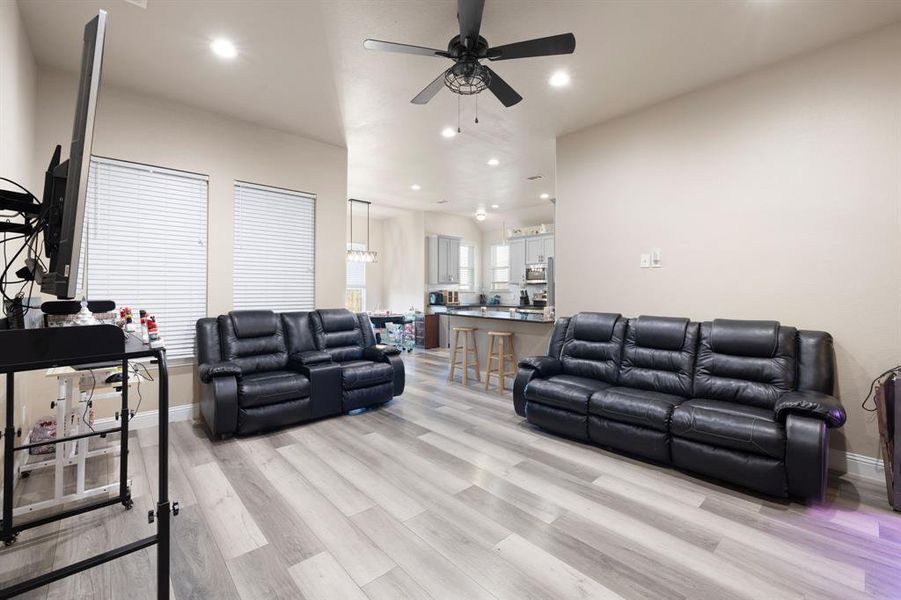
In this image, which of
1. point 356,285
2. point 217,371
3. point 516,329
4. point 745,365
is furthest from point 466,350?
point 356,285

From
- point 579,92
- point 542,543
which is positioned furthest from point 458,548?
point 579,92

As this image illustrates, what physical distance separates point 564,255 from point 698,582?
338 cm

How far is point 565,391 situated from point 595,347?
688 millimetres

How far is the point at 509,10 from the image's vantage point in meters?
2.52

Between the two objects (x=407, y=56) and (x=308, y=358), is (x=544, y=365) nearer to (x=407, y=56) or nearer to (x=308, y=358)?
(x=308, y=358)

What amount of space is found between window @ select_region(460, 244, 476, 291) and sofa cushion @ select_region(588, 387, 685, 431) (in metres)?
6.64

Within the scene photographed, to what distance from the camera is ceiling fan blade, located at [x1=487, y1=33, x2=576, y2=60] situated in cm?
226

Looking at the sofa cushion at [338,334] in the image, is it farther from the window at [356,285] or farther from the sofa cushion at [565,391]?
the window at [356,285]

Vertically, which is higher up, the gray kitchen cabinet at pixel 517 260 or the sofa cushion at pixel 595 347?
the gray kitchen cabinet at pixel 517 260

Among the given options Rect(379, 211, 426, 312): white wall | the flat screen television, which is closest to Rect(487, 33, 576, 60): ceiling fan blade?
the flat screen television

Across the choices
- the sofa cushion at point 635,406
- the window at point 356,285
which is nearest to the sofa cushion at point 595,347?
the sofa cushion at point 635,406

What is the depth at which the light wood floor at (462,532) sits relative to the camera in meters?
1.72

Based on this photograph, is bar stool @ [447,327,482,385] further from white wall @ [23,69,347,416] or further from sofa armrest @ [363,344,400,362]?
white wall @ [23,69,347,416]

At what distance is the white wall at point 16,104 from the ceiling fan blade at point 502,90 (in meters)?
2.83
